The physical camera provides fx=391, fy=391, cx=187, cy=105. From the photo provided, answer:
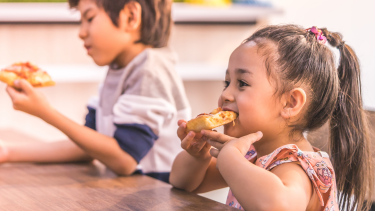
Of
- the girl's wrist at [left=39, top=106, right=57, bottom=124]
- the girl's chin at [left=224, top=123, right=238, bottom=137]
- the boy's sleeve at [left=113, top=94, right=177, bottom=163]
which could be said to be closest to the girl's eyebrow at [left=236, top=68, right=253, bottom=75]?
the girl's chin at [left=224, top=123, right=238, bottom=137]

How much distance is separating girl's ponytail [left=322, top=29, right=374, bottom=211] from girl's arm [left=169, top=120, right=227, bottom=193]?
1.05ft

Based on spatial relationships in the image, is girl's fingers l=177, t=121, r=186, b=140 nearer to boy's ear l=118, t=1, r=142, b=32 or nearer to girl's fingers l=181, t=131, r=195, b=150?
girl's fingers l=181, t=131, r=195, b=150

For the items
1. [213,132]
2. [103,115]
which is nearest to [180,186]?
[213,132]

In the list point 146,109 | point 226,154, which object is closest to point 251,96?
point 226,154

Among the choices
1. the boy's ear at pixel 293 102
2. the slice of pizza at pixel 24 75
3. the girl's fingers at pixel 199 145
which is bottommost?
the girl's fingers at pixel 199 145

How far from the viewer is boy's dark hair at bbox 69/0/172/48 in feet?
4.61

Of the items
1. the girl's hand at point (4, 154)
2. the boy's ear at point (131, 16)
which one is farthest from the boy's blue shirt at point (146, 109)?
the girl's hand at point (4, 154)

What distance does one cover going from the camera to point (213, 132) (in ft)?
2.96

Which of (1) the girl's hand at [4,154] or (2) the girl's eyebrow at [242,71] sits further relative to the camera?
(1) the girl's hand at [4,154]

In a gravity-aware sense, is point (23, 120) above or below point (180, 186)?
below

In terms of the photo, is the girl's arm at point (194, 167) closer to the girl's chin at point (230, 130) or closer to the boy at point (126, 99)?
the girl's chin at point (230, 130)

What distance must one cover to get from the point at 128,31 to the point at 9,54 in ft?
5.21

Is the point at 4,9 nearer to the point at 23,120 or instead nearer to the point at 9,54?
the point at 9,54

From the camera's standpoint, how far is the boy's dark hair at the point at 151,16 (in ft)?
4.61
